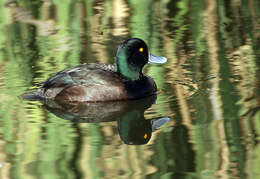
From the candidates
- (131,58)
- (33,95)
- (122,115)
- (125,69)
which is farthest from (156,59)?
(33,95)

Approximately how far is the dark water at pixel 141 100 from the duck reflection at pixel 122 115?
1cm

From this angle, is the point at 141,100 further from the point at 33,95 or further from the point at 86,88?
the point at 33,95

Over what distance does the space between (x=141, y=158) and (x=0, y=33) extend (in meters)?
5.98

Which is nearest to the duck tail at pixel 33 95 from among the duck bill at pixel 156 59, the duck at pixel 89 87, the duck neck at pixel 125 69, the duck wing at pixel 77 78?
the duck at pixel 89 87

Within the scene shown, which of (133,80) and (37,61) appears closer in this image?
(133,80)

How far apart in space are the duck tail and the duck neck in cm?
102

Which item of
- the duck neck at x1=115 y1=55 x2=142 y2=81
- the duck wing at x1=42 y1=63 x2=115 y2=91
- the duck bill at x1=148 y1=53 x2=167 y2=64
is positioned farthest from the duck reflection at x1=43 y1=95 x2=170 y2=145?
the duck bill at x1=148 y1=53 x2=167 y2=64

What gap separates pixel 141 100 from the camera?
941cm

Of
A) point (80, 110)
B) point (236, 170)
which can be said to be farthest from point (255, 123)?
point (80, 110)

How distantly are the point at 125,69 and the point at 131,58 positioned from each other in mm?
167

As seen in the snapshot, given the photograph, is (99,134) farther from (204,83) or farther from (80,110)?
(204,83)

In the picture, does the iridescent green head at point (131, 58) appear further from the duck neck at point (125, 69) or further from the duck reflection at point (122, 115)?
the duck reflection at point (122, 115)

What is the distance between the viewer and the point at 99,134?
309 inches

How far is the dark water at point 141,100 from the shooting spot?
6.92m
